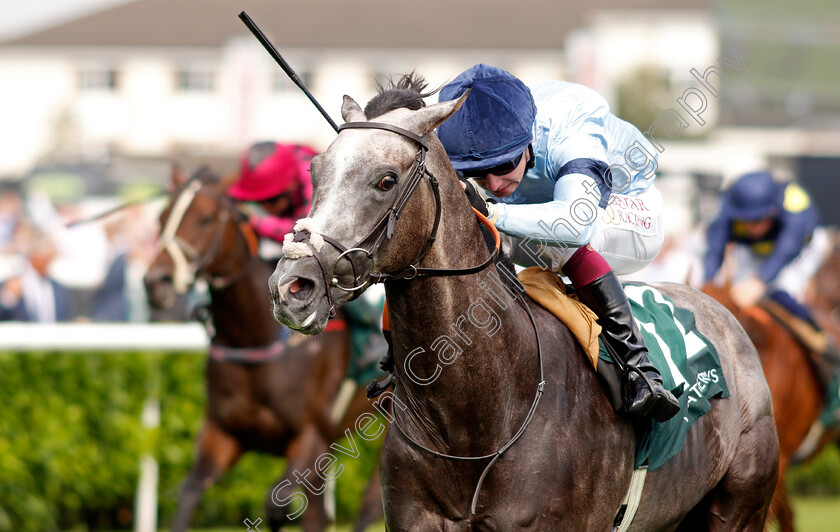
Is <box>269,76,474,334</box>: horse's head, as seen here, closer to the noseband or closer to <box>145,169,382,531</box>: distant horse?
the noseband

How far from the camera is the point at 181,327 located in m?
6.73

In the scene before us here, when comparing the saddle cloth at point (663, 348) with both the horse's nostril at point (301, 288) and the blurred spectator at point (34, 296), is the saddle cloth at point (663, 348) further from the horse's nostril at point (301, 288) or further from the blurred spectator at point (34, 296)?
the blurred spectator at point (34, 296)

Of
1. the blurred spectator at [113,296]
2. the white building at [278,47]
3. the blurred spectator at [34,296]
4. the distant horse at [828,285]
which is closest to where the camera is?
the blurred spectator at [34,296]

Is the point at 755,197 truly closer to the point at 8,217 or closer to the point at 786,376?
the point at 786,376

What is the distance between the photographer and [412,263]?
2.53 meters

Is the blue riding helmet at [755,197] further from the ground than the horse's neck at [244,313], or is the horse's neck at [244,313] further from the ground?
the blue riding helmet at [755,197]

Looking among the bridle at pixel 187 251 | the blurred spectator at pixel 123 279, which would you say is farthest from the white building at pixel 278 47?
the bridle at pixel 187 251

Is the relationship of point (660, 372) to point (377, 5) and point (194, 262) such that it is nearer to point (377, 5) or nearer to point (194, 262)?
point (194, 262)

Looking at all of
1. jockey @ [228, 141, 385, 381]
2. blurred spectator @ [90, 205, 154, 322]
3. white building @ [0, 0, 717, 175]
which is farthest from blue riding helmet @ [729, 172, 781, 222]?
white building @ [0, 0, 717, 175]

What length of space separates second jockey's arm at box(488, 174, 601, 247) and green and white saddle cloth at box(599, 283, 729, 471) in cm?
42

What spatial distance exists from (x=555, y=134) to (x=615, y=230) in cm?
41

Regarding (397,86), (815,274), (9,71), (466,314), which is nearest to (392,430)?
(466,314)

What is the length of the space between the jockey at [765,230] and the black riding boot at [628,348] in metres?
3.18

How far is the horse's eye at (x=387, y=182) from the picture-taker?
2383mm
